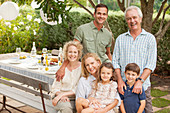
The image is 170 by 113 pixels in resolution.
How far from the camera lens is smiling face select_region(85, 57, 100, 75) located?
281cm

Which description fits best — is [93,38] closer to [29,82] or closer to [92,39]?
[92,39]

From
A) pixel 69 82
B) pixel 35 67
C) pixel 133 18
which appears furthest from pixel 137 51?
pixel 35 67

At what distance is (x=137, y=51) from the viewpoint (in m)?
2.63

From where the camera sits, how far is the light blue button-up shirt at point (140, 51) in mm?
2613

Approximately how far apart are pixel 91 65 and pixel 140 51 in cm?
57

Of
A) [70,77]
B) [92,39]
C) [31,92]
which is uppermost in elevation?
[92,39]

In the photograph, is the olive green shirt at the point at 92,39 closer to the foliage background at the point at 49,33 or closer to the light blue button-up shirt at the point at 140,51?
the light blue button-up shirt at the point at 140,51

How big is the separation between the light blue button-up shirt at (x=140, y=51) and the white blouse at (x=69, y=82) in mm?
563

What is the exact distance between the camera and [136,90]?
102 inches

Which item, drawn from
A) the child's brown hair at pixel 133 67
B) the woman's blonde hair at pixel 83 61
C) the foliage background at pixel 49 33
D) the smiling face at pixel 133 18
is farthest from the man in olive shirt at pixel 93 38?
the foliage background at pixel 49 33

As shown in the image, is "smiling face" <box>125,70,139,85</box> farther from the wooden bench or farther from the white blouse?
the wooden bench

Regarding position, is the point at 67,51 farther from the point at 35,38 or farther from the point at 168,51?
the point at 35,38

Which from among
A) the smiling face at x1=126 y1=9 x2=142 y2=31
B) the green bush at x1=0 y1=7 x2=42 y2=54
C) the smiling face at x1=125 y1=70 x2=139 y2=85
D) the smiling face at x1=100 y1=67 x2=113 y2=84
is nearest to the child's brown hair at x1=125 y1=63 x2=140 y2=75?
the smiling face at x1=125 y1=70 x2=139 y2=85

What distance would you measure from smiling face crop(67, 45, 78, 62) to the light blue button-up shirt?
1.85 ft
